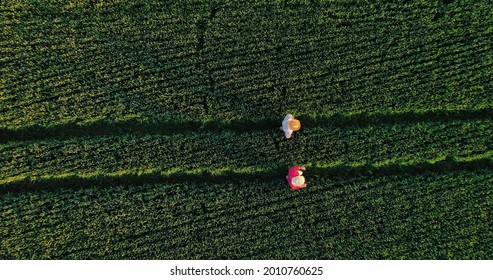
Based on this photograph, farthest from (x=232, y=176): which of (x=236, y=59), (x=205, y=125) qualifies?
(x=236, y=59)

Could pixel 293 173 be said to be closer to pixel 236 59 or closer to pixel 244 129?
pixel 244 129

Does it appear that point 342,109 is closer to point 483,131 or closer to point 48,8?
point 483,131

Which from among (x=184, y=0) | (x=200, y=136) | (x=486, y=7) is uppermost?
(x=184, y=0)

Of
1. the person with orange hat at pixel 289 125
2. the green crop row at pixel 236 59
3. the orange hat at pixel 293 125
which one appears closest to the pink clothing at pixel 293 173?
the person with orange hat at pixel 289 125

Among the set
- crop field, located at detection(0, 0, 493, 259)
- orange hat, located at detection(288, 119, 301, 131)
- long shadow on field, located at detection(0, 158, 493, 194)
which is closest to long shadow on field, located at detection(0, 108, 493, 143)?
crop field, located at detection(0, 0, 493, 259)

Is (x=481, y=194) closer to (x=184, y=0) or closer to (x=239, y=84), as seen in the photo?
(x=239, y=84)
